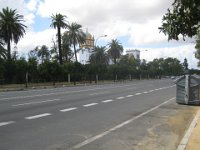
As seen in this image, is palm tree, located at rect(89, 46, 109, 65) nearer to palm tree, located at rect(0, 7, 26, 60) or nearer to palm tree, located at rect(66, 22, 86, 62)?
palm tree, located at rect(66, 22, 86, 62)

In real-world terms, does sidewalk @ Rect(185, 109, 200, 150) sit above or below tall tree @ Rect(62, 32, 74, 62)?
below

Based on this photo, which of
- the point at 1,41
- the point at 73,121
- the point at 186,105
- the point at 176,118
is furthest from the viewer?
the point at 1,41

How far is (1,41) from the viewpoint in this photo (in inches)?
2559

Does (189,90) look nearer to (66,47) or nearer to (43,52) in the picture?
(66,47)

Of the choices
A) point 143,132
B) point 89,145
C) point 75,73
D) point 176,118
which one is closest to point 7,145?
point 89,145

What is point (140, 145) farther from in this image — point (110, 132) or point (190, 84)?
point (190, 84)

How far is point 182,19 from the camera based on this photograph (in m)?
7.42

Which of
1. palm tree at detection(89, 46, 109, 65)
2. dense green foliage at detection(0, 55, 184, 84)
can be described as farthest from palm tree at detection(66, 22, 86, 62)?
palm tree at detection(89, 46, 109, 65)

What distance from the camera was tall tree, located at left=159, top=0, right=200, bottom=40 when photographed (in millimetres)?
7076

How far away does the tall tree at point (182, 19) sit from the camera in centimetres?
708

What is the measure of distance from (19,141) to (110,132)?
296 centimetres

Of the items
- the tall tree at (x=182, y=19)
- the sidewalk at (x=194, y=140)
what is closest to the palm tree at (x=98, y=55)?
the sidewalk at (x=194, y=140)

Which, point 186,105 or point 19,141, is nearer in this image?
point 19,141

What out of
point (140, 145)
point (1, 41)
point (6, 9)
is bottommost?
point (140, 145)
